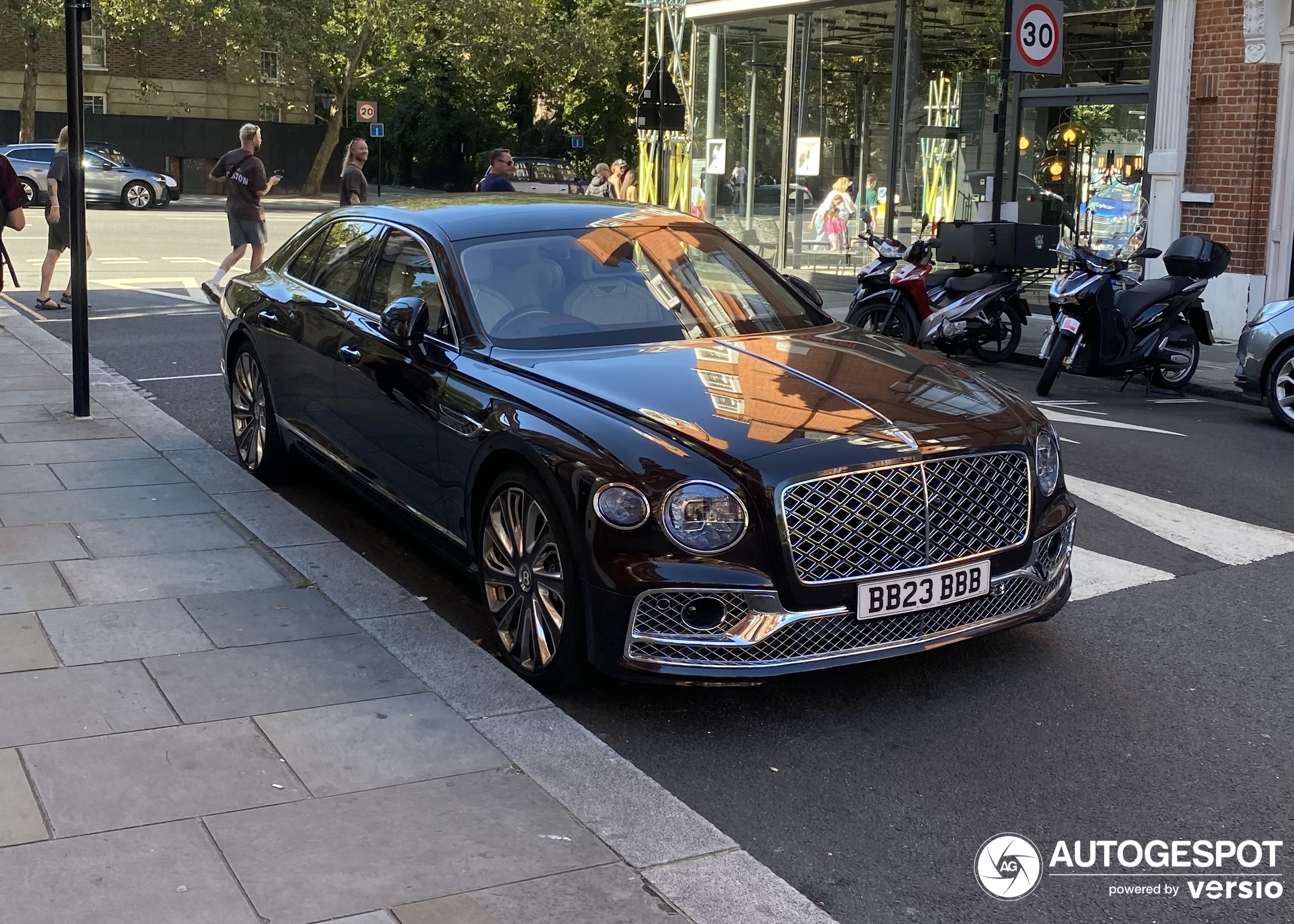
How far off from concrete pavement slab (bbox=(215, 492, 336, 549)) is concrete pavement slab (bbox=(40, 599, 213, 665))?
920 millimetres

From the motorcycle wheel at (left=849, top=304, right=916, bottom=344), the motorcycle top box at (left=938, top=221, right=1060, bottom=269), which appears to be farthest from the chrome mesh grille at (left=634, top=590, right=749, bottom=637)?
the motorcycle top box at (left=938, top=221, right=1060, bottom=269)

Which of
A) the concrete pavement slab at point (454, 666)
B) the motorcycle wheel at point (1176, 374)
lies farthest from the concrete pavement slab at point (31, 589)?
the motorcycle wheel at point (1176, 374)

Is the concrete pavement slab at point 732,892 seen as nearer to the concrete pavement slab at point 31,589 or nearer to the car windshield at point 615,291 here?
the car windshield at point 615,291

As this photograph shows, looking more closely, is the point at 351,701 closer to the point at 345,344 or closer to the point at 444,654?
the point at 444,654

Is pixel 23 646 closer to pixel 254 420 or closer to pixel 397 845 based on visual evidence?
pixel 397 845

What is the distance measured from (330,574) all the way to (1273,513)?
466cm

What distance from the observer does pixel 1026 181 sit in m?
17.8

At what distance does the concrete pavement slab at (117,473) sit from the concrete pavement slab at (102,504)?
10 cm

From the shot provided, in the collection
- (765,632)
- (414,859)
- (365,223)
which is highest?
(365,223)

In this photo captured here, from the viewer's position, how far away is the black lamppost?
28.3ft

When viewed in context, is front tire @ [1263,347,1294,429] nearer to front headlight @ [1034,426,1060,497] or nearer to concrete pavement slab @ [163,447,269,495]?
front headlight @ [1034,426,1060,497]

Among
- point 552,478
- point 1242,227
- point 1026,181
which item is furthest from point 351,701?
point 1026,181

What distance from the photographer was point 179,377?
36.4 ft

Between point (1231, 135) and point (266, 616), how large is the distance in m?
12.8
